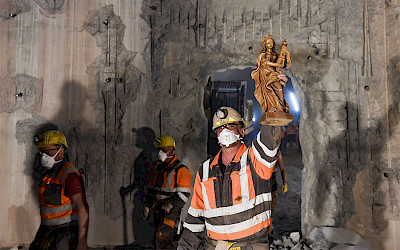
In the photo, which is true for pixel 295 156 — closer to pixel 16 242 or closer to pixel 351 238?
pixel 351 238

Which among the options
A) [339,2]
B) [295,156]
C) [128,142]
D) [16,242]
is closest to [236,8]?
[339,2]

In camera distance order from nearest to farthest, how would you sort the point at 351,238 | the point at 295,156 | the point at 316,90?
the point at 351,238, the point at 316,90, the point at 295,156

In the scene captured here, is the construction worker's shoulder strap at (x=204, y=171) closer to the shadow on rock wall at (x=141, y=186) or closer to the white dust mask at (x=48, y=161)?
the white dust mask at (x=48, y=161)

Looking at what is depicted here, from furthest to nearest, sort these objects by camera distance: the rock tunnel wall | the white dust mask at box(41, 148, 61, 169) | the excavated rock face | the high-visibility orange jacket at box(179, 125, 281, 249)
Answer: the excavated rock face, the rock tunnel wall, the white dust mask at box(41, 148, 61, 169), the high-visibility orange jacket at box(179, 125, 281, 249)

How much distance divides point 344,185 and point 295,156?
6.70m

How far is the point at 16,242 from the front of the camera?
416 cm

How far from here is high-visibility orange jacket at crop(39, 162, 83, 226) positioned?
279 cm

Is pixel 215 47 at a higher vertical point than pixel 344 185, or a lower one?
higher

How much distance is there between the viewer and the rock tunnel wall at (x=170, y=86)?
4.09 m

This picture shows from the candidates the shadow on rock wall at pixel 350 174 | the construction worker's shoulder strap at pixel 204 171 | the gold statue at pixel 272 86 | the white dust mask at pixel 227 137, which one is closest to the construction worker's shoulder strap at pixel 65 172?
the construction worker's shoulder strap at pixel 204 171

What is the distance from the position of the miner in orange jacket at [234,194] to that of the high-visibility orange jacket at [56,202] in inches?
54.3

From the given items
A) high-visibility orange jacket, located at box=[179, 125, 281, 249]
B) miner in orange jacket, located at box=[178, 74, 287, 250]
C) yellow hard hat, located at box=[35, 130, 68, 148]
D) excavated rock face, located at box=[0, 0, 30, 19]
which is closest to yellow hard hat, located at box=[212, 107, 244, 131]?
miner in orange jacket, located at box=[178, 74, 287, 250]

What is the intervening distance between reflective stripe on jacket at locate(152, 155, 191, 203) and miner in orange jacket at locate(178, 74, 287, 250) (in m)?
1.11

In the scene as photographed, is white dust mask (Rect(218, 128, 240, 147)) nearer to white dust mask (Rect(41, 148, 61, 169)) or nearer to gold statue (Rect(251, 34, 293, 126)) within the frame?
gold statue (Rect(251, 34, 293, 126))
